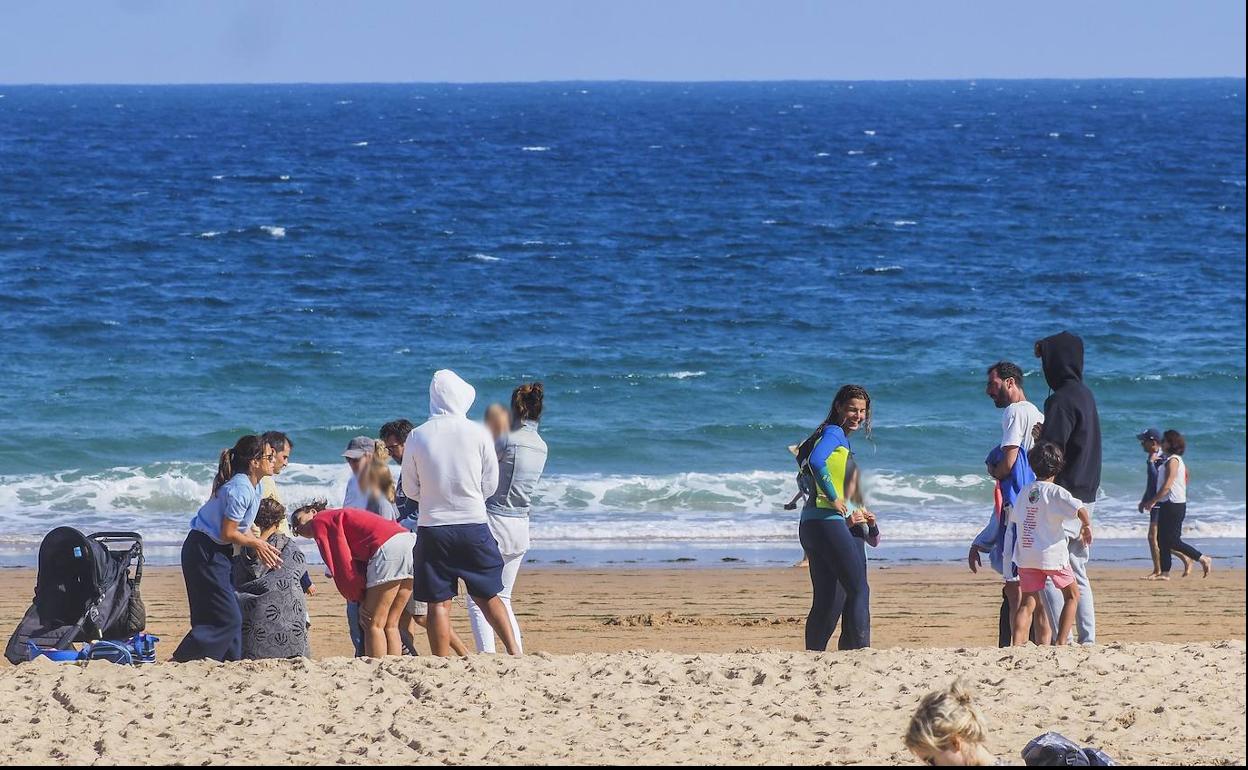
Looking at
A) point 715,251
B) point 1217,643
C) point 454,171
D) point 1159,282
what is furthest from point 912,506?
point 454,171

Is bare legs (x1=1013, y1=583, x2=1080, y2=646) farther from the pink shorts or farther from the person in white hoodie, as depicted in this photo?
the person in white hoodie

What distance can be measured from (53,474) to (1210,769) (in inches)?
529

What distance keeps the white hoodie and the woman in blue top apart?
0.72 metres

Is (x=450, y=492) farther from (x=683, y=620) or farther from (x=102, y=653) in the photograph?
(x=683, y=620)

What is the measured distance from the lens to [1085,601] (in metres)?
7.11

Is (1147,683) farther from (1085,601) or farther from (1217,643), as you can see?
(1217,643)

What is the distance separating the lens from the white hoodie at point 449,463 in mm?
6508

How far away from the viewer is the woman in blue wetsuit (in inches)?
256

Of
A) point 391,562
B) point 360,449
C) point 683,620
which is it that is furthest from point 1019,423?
point 683,620

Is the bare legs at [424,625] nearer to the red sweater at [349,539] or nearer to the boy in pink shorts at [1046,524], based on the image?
the red sweater at [349,539]

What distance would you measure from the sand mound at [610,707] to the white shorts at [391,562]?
41 cm

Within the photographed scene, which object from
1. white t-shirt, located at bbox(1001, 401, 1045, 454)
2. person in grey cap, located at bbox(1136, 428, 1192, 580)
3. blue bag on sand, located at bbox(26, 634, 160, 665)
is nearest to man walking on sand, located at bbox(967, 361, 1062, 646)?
white t-shirt, located at bbox(1001, 401, 1045, 454)

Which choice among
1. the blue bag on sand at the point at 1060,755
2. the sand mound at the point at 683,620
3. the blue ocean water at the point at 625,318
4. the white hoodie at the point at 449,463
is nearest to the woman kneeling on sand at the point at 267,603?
the white hoodie at the point at 449,463

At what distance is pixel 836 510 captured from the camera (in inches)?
258
